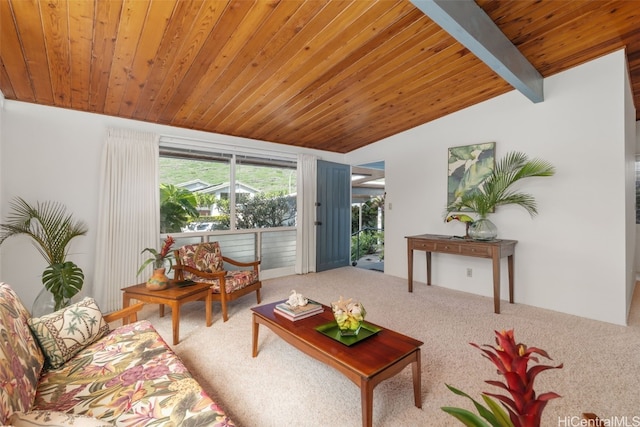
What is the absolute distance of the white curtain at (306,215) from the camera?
5.12m

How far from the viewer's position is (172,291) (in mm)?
2766

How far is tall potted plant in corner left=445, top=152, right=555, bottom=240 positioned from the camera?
11.2 ft

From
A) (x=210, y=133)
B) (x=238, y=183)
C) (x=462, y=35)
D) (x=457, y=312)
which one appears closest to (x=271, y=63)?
(x=462, y=35)

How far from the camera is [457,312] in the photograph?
10.9ft

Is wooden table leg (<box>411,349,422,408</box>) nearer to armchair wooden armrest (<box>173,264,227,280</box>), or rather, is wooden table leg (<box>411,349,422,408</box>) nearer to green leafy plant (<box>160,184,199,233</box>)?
armchair wooden armrest (<box>173,264,227,280</box>)

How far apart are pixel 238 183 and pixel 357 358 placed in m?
3.60

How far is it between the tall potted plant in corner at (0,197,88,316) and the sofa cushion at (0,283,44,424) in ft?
4.66

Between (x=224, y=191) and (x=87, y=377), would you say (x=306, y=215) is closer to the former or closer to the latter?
(x=224, y=191)

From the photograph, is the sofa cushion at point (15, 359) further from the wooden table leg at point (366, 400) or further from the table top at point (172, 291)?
the wooden table leg at point (366, 400)

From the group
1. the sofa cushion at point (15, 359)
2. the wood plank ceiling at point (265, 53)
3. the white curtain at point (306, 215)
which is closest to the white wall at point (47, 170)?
the wood plank ceiling at point (265, 53)

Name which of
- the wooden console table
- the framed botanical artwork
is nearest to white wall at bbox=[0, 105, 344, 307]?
the wooden console table

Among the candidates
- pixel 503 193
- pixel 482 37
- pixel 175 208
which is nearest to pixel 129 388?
pixel 175 208

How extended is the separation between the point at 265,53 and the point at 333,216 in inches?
138

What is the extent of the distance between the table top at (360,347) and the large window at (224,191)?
264cm
